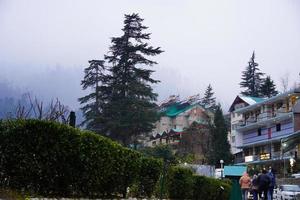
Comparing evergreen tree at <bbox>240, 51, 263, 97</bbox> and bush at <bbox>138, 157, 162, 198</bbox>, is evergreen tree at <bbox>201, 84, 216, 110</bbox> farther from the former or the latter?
bush at <bbox>138, 157, 162, 198</bbox>

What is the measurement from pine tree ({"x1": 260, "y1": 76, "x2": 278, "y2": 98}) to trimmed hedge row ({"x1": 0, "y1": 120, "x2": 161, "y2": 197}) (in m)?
73.6

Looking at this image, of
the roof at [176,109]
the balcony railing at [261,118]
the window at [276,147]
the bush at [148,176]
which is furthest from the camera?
the roof at [176,109]

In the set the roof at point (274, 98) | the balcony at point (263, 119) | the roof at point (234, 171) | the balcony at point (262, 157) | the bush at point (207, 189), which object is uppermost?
the roof at point (274, 98)

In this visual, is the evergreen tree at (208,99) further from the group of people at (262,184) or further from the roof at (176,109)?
the group of people at (262,184)

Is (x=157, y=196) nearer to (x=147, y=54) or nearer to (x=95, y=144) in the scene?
(x=95, y=144)

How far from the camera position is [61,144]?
10500 millimetres

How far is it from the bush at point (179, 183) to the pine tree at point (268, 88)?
68.1 m

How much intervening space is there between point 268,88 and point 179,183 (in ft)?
227

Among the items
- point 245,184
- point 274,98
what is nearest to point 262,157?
point 274,98

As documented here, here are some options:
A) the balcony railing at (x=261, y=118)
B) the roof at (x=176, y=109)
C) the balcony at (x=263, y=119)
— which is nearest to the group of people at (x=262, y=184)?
the balcony at (x=263, y=119)

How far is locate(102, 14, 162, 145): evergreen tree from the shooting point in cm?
4272

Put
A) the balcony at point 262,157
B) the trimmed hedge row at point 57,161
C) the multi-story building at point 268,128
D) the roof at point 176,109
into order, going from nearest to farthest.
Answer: the trimmed hedge row at point 57,161
the multi-story building at point 268,128
the balcony at point 262,157
the roof at point 176,109

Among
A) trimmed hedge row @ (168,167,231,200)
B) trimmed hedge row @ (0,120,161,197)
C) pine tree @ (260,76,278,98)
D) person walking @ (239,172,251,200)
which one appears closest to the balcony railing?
pine tree @ (260,76,278,98)

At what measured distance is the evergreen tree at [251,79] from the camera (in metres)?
88.7
